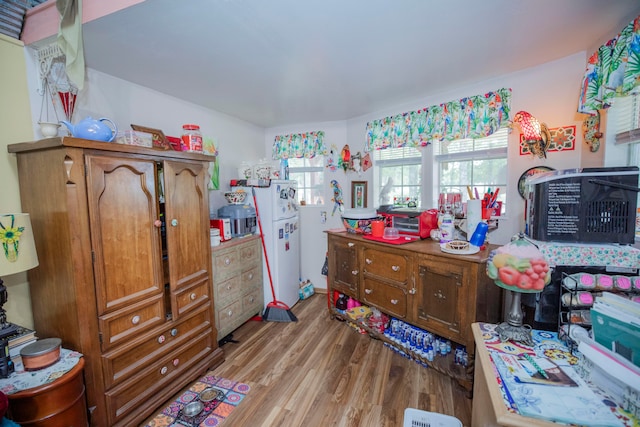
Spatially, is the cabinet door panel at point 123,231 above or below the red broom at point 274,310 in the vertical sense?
above

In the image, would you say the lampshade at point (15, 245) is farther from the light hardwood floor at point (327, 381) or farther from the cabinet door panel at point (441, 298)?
the cabinet door panel at point (441, 298)

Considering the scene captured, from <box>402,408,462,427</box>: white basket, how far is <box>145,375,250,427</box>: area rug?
108 centimetres

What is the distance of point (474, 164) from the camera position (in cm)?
254

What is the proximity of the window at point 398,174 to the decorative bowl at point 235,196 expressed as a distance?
155 cm

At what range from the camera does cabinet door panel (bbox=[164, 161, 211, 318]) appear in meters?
1.83

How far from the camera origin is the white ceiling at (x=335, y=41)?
4.41 feet

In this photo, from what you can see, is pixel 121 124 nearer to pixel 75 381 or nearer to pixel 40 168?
pixel 40 168

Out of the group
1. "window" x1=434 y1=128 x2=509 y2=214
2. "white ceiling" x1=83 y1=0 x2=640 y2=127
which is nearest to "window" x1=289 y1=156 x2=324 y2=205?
"white ceiling" x1=83 y1=0 x2=640 y2=127

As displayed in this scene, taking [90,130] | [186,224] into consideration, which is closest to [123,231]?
[186,224]

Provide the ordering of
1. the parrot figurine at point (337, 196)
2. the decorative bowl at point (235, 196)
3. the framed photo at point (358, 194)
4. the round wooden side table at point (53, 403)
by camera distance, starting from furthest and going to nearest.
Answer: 1. the parrot figurine at point (337, 196)
2. the framed photo at point (358, 194)
3. the decorative bowl at point (235, 196)
4. the round wooden side table at point (53, 403)

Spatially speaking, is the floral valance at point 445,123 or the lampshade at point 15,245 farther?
the floral valance at point 445,123

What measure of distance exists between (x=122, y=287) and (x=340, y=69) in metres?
2.03

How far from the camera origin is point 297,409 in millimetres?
1771

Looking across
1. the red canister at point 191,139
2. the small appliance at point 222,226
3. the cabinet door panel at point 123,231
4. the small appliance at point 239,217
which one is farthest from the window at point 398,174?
the cabinet door panel at point 123,231
